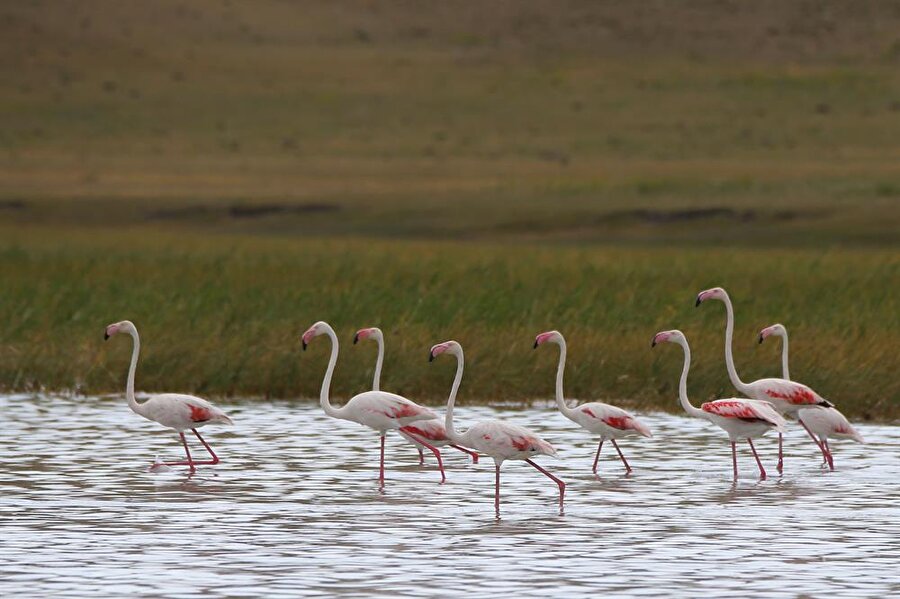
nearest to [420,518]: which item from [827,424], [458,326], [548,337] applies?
[548,337]

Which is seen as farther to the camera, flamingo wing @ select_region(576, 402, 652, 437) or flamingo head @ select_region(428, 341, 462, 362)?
flamingo wing @ select_region(576, 402, 652, 437)

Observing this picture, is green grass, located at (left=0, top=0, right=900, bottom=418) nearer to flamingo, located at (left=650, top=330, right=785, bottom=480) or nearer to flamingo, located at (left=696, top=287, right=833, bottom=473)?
flamingo, located at (left=696, top=287, right=833, bottom=473)

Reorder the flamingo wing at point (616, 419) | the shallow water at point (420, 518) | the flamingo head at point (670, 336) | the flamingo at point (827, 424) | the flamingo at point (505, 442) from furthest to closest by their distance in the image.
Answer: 1. the flamingo at point (827, 424)
2. the flamingo head at point (670, 336)
3. the flamingo wing at point (616, 419)
4. the flamingo at point (505, 442)
5. the shallow water at point (420, 518)

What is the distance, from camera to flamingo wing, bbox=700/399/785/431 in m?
15.4

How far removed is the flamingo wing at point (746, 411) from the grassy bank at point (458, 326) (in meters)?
3.77

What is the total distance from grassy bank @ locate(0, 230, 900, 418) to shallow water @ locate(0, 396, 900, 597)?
1526 mm

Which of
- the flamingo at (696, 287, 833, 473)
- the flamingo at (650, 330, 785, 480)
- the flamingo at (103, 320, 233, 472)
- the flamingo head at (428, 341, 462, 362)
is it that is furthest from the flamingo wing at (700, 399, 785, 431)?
the flamingo at (103, 320, 233, 472)

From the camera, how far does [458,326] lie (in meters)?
22.3

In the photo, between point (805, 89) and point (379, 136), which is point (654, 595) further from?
point (805, 89)

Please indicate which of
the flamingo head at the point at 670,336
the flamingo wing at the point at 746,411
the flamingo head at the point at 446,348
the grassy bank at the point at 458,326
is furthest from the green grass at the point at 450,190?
the flamingo head at the point at 446,348

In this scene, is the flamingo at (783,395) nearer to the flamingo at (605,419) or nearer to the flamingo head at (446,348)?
the flamingo at (605,419)

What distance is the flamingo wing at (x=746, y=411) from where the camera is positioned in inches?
607

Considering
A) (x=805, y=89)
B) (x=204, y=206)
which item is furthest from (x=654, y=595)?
(x=805, y=89)

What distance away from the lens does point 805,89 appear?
76.9 meters
